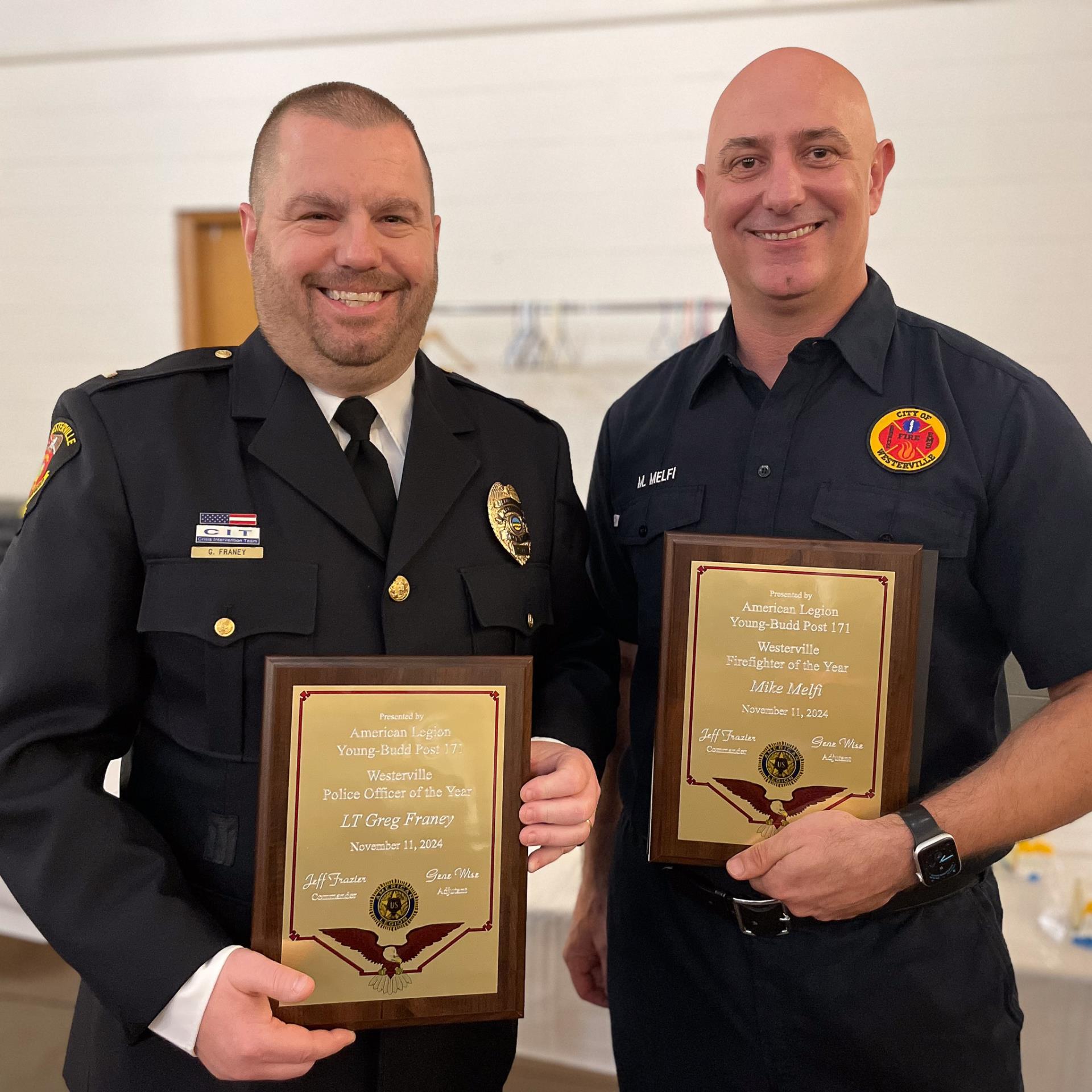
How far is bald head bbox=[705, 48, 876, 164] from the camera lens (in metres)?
1.43

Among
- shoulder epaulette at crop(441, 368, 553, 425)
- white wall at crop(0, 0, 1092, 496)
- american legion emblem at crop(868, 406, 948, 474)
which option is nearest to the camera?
american legion emblem at crop(868, 406, 948, 474)

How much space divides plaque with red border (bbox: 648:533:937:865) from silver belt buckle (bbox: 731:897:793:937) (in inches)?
7.6

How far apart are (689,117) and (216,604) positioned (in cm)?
368

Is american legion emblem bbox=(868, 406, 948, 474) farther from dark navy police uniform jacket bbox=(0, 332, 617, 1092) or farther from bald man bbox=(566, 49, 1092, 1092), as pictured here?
dark navy police uniform jacket bbox=(0, 332, 617, 1092)

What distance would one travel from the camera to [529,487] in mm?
1407

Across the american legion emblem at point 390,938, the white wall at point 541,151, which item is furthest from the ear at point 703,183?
the white wall at point 541,151

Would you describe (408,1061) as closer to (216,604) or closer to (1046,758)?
(216,604)

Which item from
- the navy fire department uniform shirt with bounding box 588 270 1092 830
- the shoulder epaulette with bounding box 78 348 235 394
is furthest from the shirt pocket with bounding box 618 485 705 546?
the shoulder epaulette with bounding box 78 348 235 394

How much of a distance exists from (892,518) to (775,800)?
44 centimetres

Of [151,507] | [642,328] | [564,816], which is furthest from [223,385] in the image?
[642,328]

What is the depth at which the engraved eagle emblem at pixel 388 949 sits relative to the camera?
1.04m

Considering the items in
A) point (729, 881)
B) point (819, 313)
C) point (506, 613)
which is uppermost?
point (819, 313)

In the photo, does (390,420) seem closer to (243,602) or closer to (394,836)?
(243,602)

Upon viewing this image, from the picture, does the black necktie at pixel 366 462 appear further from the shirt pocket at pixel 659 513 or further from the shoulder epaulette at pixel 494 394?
the shirt pocket at pixel 659 513
